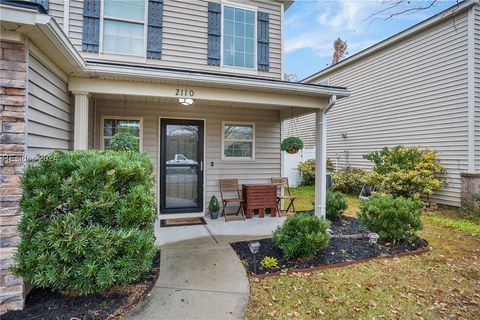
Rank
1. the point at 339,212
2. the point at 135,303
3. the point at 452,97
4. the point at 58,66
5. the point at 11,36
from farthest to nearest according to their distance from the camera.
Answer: the point at 452,97
the point at 339,212
the point at 58,66
the point at 135,303
the point at 11,36

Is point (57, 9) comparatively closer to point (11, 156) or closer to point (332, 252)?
point (11, 156)

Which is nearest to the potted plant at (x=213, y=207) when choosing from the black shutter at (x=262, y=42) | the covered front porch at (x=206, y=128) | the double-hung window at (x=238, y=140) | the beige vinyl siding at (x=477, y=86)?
the covered front porch at (x=206, y=128)

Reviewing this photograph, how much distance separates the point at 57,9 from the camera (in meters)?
5.11

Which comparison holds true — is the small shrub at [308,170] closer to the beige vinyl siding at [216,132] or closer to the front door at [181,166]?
the beige vinyl siding at [216,132]

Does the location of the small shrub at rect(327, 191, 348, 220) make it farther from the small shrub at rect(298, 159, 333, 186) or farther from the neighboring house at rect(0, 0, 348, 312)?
the small shrub at rect(298, 159, 333, 186)

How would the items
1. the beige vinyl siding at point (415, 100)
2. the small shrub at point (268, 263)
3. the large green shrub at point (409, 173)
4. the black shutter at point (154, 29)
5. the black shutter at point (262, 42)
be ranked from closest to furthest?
1. the small shrub at point (268, 263)
2. the black shutter at point (154, 29)
3. the black shutter at point (262, 42)
4. the beige vinyl siding at point (415, 100)
5. the large green shrub at point (409, 173)

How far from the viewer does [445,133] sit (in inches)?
282

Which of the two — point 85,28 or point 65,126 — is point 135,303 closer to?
point 65,126

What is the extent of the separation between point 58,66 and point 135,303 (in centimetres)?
292

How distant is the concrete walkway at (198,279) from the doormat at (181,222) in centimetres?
40

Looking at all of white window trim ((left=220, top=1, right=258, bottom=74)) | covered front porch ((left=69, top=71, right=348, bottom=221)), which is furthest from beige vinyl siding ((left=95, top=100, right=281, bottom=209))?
white window trim ((left=220, top=1, right=258, bottom=74))

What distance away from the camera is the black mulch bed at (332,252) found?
3.49m

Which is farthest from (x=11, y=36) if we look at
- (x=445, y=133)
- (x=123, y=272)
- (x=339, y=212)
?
(x=445, y=133)

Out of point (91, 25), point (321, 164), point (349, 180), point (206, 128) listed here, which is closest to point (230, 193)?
point (206, 128)
